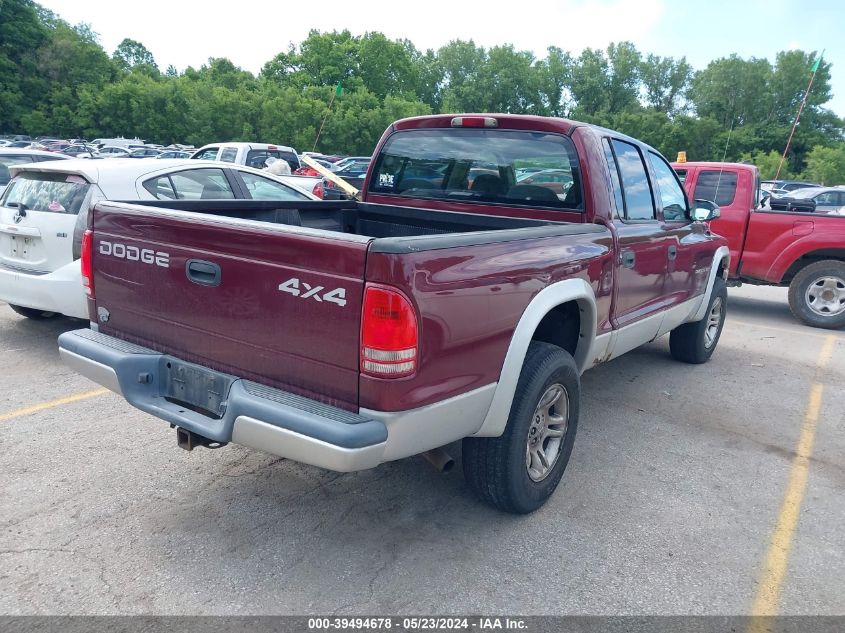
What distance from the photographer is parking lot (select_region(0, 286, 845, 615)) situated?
2639mm

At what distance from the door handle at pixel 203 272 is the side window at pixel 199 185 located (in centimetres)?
322

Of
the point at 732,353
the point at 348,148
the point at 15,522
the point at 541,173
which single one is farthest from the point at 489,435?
the point at 348,148

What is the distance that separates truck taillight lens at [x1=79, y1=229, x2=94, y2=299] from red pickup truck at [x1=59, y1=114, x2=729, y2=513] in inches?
0.6

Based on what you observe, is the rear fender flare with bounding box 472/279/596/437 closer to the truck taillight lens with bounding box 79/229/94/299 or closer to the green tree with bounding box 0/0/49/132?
the truck taillight lens with bounding box 79/229/94/299

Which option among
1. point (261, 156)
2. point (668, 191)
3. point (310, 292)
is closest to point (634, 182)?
point (668, 191)

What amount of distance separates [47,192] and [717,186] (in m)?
7.84

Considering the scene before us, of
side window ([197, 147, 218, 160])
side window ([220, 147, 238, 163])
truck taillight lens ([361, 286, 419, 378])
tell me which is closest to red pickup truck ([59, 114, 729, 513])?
truck taillight lens ([361, 286, 419, 378])

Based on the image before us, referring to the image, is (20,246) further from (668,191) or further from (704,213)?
(704,213)

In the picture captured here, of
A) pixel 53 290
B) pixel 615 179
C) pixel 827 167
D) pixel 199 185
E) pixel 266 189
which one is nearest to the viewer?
pixel 615 179

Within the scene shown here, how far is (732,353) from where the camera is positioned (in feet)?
22.3

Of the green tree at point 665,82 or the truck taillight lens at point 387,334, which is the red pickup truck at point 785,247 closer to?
the truck taillight lens at point 387,334

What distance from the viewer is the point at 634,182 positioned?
4414 millimetres

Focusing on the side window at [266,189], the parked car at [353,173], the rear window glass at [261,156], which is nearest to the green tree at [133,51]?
the parked car at [353,173]

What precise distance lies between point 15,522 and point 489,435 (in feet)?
7.38
